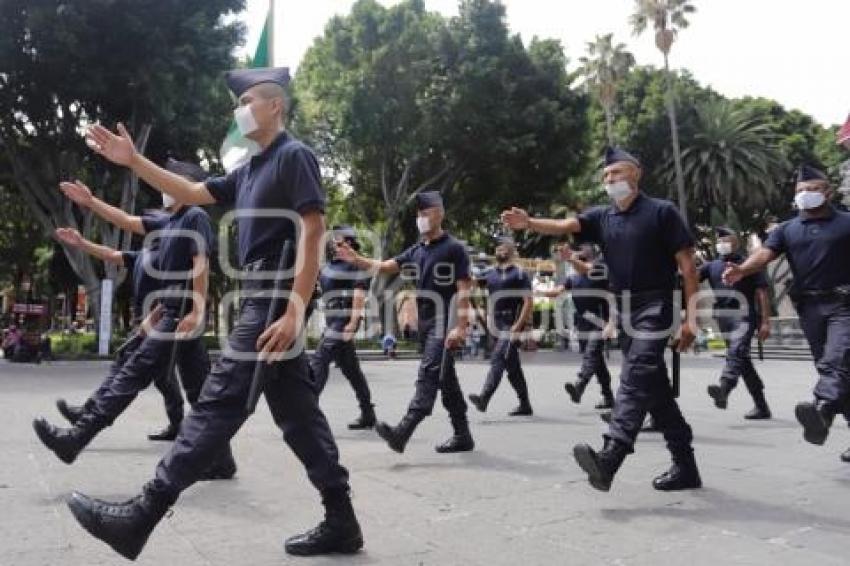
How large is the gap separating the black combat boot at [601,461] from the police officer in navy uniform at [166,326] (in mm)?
2119

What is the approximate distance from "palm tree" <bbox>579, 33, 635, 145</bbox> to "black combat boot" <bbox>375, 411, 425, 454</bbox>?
36923 millimetres

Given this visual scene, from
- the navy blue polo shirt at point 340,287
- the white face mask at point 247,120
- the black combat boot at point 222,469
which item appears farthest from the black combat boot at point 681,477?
the navy blue polo shirt at point 340,287

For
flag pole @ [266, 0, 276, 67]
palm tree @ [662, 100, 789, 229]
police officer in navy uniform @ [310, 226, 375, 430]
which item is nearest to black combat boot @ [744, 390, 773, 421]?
police officer in navy uniform @ [310, 226, 375, 430]

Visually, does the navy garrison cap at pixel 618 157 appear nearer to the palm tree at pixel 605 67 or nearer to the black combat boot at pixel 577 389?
the black combat boot at pixel 577 389

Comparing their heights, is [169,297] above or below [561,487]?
above

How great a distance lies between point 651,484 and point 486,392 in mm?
3535

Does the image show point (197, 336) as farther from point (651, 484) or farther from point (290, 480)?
point (651, 484)

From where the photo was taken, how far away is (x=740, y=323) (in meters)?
8.14

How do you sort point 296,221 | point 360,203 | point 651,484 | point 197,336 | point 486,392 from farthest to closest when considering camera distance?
point 360,203 < point 486,392 < point 197,336 < point 651,484 < point 296,221

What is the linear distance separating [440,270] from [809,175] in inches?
101

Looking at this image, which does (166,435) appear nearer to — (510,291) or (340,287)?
(340,287)

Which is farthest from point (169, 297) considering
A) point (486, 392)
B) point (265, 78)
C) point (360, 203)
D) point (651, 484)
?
point (360, 203)

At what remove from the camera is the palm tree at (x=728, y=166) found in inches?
1494

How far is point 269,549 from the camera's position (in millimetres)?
3484
